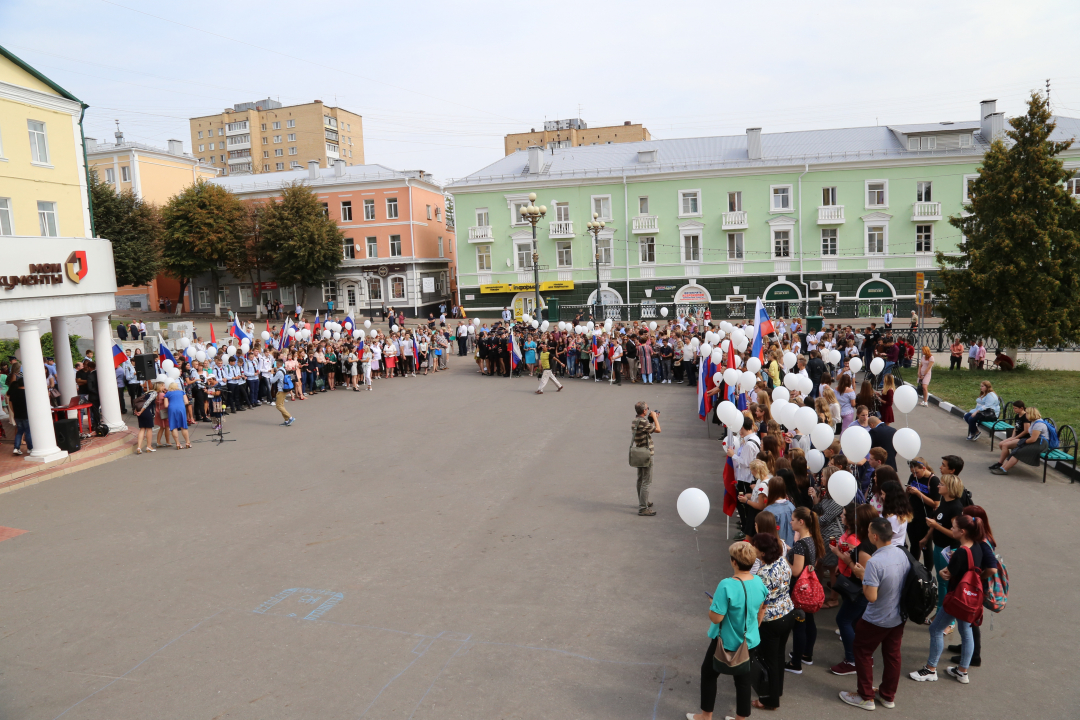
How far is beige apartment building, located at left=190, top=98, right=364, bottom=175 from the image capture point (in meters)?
86.8

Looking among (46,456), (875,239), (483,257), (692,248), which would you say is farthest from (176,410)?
(875,239)

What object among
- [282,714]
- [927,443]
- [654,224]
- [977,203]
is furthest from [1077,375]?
[654,224]

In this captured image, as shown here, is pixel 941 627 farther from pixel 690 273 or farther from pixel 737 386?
pixel 690 273

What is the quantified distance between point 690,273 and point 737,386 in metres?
32.3

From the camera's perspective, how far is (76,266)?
14305mm

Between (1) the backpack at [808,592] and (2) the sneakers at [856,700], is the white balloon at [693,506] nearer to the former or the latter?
(1) the backpack at [808,592]

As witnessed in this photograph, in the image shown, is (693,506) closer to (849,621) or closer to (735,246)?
(849,621)

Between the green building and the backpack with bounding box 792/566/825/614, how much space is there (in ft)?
124

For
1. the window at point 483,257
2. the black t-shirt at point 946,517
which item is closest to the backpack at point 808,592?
the black t-shirt at point 946,517

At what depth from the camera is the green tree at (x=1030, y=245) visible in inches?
795

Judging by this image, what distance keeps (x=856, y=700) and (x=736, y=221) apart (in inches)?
1597

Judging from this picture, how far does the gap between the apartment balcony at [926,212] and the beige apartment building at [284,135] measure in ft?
213

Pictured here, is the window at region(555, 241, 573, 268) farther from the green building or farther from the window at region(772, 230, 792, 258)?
the window at region(772, 230, 792, 258)

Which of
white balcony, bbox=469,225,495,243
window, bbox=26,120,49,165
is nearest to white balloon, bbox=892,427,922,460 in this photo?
window, bbox=26,120,49,165
